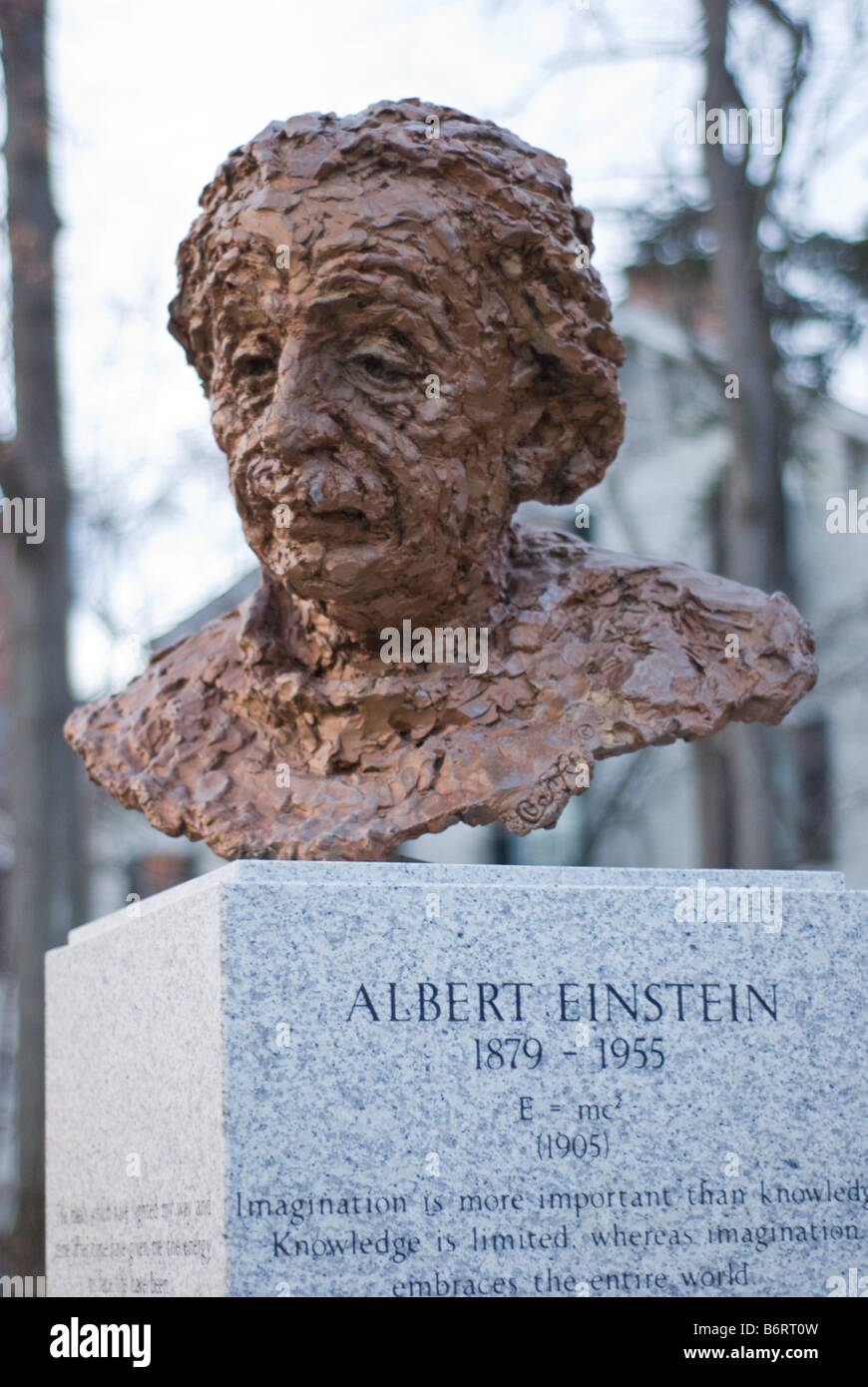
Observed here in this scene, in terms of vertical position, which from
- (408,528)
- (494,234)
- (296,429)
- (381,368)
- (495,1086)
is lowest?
(495,1086)

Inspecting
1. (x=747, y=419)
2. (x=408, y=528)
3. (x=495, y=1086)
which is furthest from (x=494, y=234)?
(x=747, y=419)

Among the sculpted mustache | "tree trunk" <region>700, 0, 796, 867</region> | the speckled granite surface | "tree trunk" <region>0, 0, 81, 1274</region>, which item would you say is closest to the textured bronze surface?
the sculpted mustache

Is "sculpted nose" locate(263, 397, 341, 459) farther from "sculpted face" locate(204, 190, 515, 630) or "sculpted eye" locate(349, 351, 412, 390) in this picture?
"sculpted eye" locate(349, 351, 412, 390)

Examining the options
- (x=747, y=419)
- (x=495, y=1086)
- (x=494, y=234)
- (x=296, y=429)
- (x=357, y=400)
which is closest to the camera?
(x=495, y=1086)

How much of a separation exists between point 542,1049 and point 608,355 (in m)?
2.09

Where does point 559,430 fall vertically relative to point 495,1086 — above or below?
above

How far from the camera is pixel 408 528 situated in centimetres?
493

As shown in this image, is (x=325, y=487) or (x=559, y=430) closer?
(x=325, y=487)

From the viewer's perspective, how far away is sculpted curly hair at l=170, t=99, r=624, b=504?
4922 millimetres

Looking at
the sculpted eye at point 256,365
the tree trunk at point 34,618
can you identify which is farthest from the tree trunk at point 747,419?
the sculpted eye at point 256,365

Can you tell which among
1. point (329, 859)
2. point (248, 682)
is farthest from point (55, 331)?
point (329, 859)

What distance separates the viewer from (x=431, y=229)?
16.0 feet

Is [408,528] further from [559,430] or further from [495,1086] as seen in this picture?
[495,1086]

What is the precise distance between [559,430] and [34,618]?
17.4 ft
